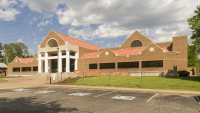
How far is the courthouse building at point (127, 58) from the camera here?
3622 cm

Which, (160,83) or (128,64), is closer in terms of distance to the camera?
(160,83)

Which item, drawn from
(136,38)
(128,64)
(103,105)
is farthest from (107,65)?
(103,105)

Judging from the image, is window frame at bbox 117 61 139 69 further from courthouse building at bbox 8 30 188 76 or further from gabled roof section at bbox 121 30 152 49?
gabled roof section at bbox 121 30 152 49

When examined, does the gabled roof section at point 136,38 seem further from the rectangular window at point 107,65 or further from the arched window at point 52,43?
the arched window at point 52,43

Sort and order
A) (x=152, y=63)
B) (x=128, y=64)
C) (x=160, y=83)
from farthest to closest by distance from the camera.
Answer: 1. (x=128, y=64)
2. (x=152, y=63)
3. (x=160, y=83)

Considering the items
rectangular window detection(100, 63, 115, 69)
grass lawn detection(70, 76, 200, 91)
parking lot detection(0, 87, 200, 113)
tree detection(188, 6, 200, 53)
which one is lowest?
grass lawn detection(70, 76, 200, 91)

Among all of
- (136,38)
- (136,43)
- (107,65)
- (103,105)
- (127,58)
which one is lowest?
(103,105)

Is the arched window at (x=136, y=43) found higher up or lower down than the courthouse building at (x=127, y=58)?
higher up

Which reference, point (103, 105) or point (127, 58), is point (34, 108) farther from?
point (127, 58)

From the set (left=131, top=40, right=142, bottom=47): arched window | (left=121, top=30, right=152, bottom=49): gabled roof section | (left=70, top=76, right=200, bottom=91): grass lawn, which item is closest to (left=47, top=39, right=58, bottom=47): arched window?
(left=121, top=30, right=152, bottom=49): gabled roof section

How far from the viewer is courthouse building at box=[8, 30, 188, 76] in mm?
36219

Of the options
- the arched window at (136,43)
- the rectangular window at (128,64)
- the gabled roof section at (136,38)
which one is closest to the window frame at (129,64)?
the rectangular window at (128,64)

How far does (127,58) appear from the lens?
41.0 meters

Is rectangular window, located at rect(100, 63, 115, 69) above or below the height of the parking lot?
above
